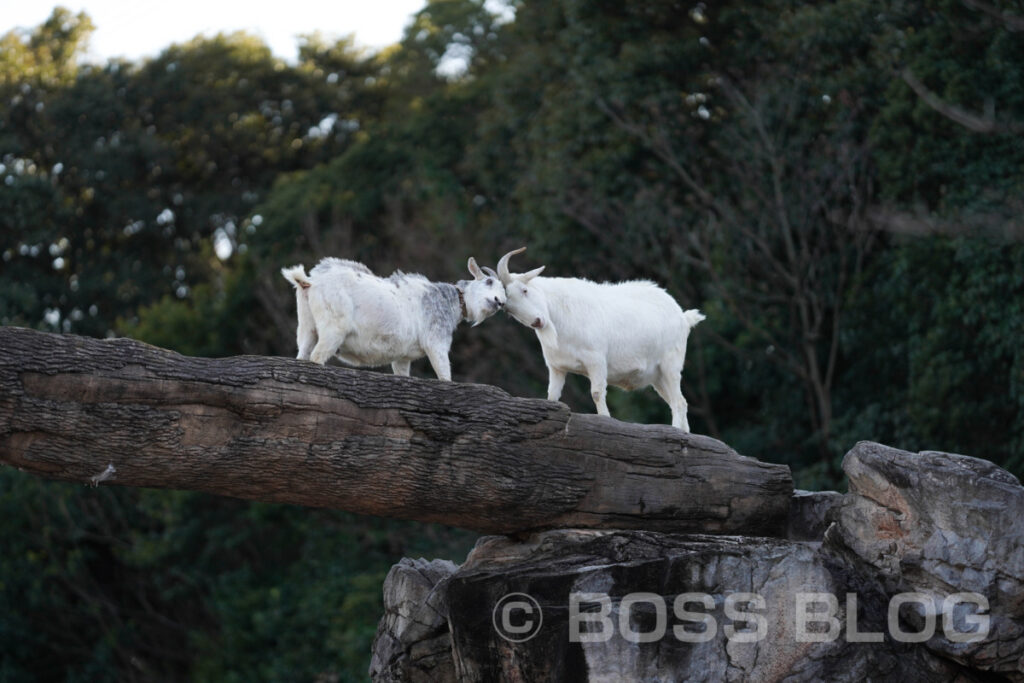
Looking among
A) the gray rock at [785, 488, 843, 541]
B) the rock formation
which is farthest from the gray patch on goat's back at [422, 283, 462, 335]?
the gray rock at [785, 488, 843, 541]

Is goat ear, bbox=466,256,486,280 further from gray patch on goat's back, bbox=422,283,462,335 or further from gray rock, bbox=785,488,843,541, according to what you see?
gray rock, bbox=785,488,843,541

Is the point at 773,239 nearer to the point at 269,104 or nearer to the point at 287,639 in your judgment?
the point at 287,639

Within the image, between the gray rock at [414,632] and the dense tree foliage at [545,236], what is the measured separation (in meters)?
6.77

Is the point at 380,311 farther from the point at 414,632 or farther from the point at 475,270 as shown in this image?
the point at 414,632

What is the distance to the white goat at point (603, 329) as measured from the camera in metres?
12.4

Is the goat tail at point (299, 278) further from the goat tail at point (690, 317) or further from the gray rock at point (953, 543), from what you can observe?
the gray rock at point (953, 543)

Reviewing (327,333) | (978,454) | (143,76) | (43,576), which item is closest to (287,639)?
(43,576)

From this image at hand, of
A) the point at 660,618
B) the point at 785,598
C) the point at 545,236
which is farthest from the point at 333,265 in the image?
the point at 545,236

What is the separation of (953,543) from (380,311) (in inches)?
205

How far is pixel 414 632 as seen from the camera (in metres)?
12.4

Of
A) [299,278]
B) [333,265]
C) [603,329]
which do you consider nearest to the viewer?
[299,278]

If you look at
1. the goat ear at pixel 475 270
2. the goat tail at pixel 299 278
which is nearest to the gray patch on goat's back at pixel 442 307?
the goat ear at pixel 475 270

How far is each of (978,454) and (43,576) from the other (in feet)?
62.7

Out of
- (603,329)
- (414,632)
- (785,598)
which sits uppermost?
(603,329)
